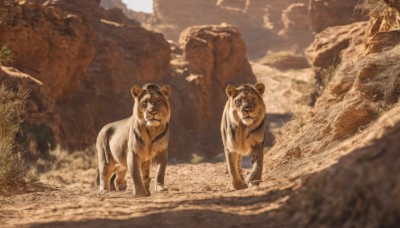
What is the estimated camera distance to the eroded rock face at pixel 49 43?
2356 cm

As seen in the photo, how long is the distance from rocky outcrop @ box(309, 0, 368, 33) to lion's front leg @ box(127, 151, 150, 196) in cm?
3479

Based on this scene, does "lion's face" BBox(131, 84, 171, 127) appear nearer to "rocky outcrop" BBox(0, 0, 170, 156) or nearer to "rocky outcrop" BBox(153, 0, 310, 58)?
"rocky outcrop" BBox(0, 0, 170, 156)

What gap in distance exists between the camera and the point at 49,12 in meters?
25.5

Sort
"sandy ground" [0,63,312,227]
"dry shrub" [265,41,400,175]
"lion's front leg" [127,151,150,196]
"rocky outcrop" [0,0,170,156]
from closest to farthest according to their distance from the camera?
"sandy ground" [0,63,312,227] → "lion's front leg" [127,151,150,196] → "dry shrub" [265,41,400,175] → "rocky outcrop" [0,0,170,156]

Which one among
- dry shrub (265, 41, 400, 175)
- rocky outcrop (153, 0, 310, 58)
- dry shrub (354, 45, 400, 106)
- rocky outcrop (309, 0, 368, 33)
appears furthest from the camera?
rocky outcrop (153, 0, 310, 58)

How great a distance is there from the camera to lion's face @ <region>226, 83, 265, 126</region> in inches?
351

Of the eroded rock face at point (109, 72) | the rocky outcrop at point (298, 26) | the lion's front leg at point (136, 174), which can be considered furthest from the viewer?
the rocky outcrop at point (298, 26)

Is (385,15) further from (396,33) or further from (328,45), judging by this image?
(328,45)

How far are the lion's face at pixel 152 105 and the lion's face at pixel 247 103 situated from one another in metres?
1.22

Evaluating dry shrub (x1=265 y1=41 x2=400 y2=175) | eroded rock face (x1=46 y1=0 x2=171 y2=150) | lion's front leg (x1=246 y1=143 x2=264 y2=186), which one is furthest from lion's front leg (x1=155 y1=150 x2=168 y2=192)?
eroded rock face (x1=46 y1=0 x2=171 y2=150)

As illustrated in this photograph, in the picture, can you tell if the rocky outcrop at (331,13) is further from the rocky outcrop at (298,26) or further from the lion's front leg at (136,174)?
the lion's front leg at (136,174)

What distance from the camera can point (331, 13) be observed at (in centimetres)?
4266

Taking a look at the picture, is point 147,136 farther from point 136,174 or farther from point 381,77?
point 381,77

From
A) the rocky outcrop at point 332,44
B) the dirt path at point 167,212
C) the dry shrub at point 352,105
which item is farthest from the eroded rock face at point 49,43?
the dirt path at point 167,212
